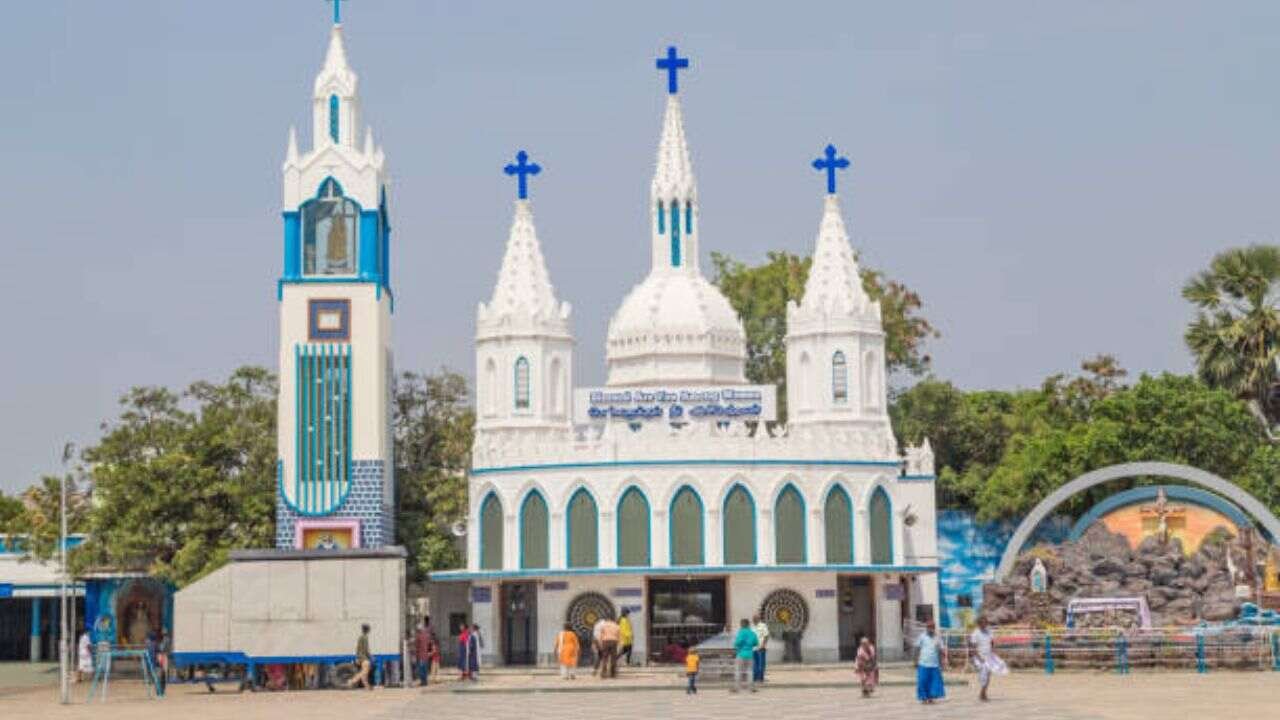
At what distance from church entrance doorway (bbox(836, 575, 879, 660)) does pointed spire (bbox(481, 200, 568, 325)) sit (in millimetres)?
11826

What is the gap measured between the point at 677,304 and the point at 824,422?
5.99 meters

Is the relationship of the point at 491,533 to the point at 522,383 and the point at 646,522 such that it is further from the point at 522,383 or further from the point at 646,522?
the point at 522,383

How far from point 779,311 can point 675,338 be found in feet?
57.5

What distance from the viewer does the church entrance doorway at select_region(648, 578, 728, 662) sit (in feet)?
182

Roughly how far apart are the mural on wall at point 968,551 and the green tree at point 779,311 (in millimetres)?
11582

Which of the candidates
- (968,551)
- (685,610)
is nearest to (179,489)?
(685,610)

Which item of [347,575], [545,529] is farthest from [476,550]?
[347,575]

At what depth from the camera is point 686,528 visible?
54.8m

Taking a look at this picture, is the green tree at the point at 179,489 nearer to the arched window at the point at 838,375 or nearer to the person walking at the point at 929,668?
the arched window at the point at 838,375

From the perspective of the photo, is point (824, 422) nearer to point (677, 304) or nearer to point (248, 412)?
point (677, 304)

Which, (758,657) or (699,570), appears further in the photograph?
(699,570)

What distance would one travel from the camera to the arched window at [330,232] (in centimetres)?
5888

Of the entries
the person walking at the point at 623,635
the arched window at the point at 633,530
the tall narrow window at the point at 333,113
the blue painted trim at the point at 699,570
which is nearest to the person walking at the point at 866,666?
the person walking at the point at 623,635

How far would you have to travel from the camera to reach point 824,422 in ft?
194
